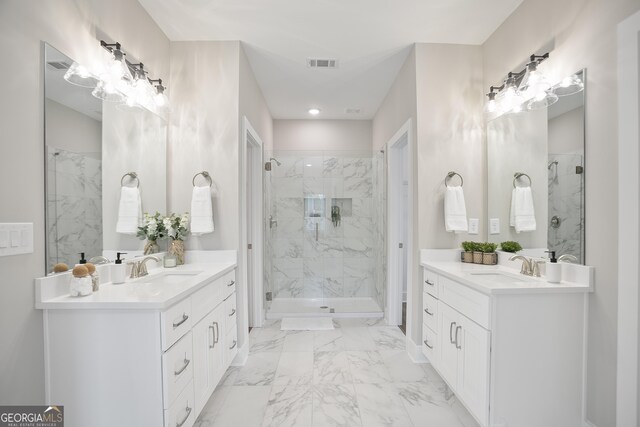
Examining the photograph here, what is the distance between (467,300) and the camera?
1791 millimetres

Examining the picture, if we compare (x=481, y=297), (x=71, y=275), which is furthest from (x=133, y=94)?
(x=481, y=297)

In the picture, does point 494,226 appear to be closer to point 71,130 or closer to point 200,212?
point 200,212

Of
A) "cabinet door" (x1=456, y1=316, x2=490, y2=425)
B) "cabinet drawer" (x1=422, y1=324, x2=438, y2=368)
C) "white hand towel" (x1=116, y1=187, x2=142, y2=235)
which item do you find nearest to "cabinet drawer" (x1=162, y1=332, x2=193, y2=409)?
"white hand towel" (x1=116, y1=187, x2=142, y2=235)

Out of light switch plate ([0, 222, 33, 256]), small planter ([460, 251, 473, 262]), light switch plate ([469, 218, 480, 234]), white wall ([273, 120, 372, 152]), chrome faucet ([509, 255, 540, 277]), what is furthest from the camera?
white wall ([273, 120, 372, 152])

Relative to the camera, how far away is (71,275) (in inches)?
57.9

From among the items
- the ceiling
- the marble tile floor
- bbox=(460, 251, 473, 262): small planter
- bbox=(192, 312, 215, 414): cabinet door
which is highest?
the ceiling

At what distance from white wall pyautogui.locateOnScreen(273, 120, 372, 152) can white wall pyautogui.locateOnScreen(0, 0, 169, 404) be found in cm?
316

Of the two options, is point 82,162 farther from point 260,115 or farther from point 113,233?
point 260,115

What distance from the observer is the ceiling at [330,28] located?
2.10m

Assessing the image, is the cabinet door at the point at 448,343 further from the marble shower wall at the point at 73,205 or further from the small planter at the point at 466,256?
the marble shower wall at the point at 73,205

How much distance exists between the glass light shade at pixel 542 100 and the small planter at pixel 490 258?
1080mm

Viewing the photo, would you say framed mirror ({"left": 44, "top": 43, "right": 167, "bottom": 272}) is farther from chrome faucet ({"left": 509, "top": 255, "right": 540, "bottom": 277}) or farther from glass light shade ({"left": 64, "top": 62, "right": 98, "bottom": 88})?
chrome faucet ({"left": 509, "top": 255, "right": 540, "bottom": 277})

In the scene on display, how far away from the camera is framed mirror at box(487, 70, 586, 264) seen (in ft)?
5.55

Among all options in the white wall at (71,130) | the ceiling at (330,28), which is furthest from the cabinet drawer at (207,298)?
the ceiling at (330,28)
